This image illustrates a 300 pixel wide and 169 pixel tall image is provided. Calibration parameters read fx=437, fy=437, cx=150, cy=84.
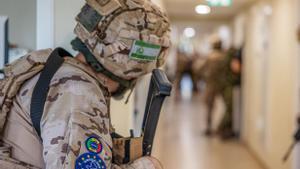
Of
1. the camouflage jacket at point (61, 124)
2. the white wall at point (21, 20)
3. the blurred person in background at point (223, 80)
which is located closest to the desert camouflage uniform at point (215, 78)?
the blurred person in background at point (223, 80)

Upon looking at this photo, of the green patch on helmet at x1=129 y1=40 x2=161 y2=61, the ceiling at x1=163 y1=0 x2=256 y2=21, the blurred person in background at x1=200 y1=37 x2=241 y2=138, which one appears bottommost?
the blurred person in background at x1=200 y1=37 x2=241 y2=138

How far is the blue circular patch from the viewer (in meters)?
1.03

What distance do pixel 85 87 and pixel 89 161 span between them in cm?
20

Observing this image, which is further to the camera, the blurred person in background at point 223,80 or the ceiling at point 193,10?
the blurred person in background at point 223,80

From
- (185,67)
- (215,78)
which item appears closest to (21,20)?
(215,78)

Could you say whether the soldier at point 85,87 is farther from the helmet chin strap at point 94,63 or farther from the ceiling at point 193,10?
the ceiling at point 193,10

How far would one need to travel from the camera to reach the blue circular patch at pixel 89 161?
3.39ft

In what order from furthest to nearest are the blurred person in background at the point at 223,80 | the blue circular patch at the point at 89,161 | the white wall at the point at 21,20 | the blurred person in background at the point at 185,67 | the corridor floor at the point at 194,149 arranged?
the blurred person in background at the point at 185,67 → the blurred person in background at the point at 223,80 → the corridor floor at the point at 194,149 → the white wall at the point at 21,20 → the blue circular patch at the point at 89,161

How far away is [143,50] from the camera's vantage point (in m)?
1.28

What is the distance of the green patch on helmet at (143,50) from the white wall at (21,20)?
507 mm

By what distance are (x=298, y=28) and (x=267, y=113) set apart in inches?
62.9

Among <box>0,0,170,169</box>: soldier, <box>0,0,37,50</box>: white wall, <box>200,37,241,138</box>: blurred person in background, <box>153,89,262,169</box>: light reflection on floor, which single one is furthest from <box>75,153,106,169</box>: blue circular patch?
<box>200,37,241,138</box>: blurred person in background

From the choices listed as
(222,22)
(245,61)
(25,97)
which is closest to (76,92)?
(25,97)

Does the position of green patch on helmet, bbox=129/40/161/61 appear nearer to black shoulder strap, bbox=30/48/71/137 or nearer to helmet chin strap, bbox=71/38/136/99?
helmet chin strap, bbox=71/38/136/99
